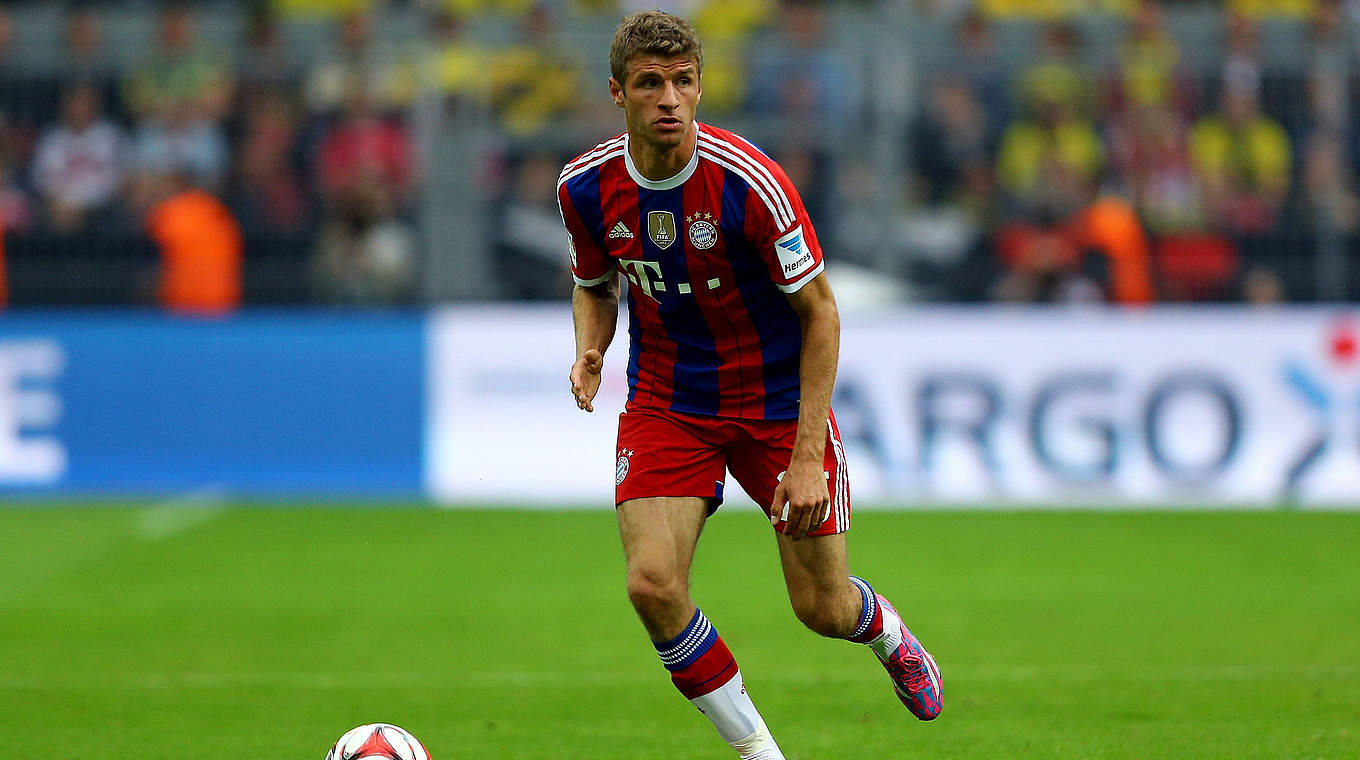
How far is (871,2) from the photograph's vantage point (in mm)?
15547

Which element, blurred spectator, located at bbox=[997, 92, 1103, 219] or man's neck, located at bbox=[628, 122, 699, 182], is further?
blurred spectator, located at bbox=[997, 92, 1103, 219]

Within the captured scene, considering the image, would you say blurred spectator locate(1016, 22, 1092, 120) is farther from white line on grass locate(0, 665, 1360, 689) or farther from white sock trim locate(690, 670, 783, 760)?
white sock trim locate(690, 670, 783, 760)

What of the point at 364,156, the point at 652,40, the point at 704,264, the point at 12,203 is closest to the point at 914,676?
the point at 704,264

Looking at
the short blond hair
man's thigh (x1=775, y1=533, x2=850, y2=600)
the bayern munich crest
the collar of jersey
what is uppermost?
the short blond hair

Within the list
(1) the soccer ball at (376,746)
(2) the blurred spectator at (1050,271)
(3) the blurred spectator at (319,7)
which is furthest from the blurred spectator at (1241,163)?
(1) the soccer ball at (376,746)

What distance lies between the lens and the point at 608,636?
8.16 metres

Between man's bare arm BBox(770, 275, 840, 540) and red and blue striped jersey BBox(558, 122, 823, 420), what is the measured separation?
0.08m

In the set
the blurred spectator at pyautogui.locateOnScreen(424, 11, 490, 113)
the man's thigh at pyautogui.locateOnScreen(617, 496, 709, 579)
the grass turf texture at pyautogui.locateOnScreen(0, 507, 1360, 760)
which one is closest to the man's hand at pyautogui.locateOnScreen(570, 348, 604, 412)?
the man's thigh at pyautogui.locateOnScreen(617, 496, 709, 579)

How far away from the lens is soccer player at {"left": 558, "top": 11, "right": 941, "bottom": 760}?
499 centimetres

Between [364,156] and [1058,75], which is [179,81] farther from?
[1058,75]

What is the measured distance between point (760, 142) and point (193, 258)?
15.1 ft

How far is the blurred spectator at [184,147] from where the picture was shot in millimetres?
14352

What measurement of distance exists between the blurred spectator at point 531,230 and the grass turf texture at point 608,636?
2.46 m

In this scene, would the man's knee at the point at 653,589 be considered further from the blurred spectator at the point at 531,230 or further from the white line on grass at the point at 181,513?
the blurred spectator at the point at 531,230
